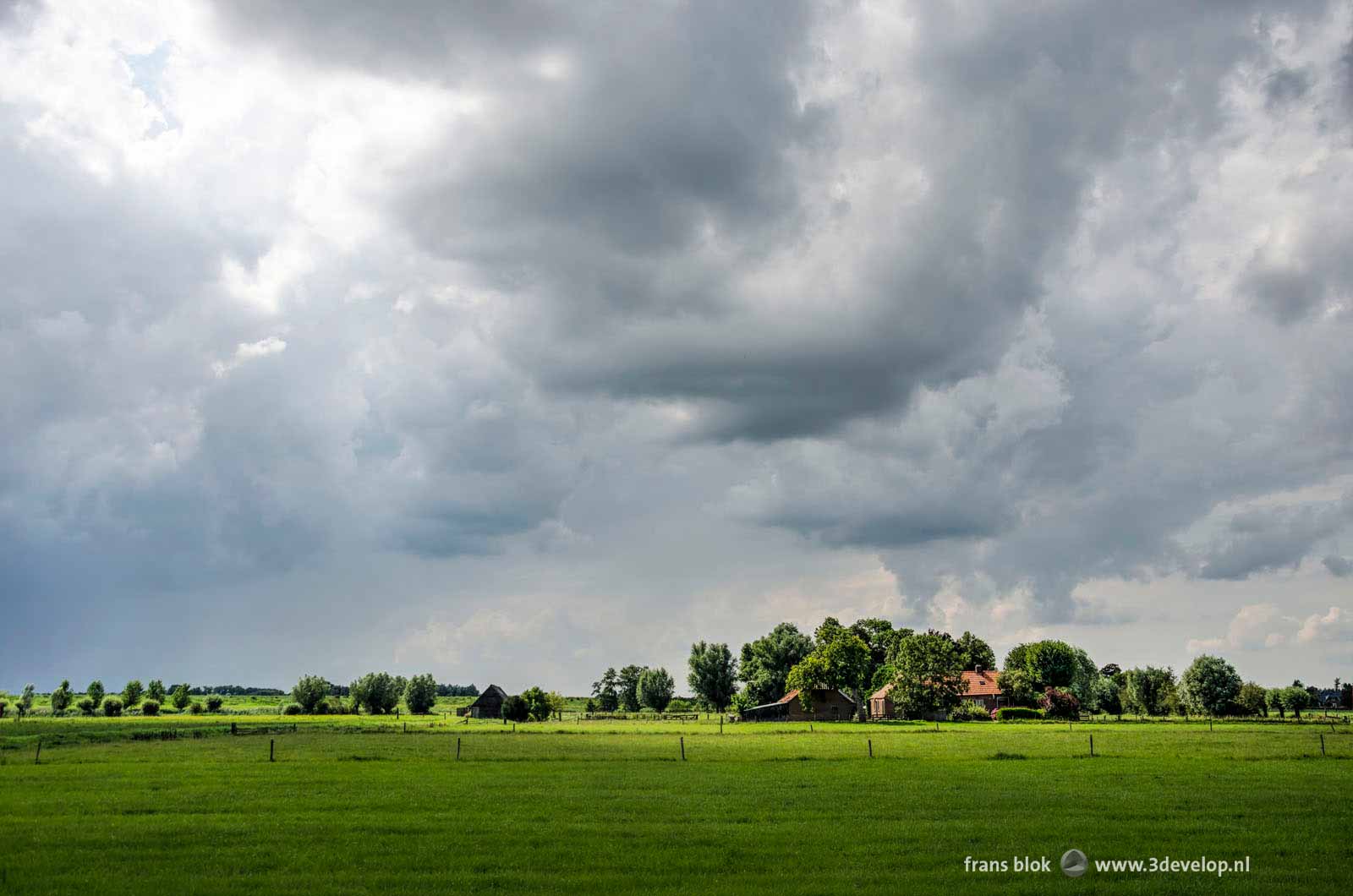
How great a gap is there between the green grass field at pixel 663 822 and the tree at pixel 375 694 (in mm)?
142577

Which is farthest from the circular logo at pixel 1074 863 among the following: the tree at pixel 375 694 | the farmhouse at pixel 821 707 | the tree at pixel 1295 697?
the tree at pixel 375 694

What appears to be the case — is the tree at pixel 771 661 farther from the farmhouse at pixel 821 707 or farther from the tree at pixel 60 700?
the tree at pixel 60 700

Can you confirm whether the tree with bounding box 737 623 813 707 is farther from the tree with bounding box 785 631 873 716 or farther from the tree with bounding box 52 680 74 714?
the tree with bounding box 52 680 74 714

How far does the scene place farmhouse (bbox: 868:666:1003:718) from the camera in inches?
5197

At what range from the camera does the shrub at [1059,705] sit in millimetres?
131250

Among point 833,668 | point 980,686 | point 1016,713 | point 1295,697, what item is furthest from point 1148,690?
point 833,668

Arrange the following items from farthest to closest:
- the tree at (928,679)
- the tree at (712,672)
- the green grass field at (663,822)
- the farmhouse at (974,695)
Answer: the tree at (712,672) → the farmhouse at (974,695) → the tree at (928,679) → the green grass field at (663,822)

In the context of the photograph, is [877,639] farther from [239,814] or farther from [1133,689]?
[239,814]

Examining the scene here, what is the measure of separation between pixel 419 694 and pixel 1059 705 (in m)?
132

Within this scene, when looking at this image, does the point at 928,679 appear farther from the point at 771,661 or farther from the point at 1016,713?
the point at 771,661

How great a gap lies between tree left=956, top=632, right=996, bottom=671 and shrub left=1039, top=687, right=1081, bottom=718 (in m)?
21.9

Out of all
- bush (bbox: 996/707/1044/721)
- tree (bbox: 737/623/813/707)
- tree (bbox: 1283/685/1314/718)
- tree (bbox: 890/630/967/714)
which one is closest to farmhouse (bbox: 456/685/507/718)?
tree (bbox: 737/623/813/707)

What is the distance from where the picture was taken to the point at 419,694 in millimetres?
191750

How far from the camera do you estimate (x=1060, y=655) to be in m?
151
